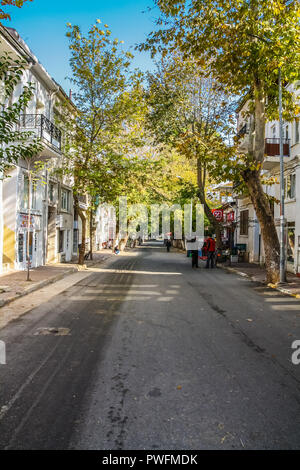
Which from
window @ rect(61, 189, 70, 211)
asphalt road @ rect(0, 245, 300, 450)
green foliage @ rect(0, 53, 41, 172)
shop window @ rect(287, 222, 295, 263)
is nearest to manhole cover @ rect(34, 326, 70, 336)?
asphalt road @ rect(0, 245, 300, 450)

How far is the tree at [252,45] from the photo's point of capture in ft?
38.4

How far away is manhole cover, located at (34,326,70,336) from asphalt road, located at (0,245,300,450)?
0.04m

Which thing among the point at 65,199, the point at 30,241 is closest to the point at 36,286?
the point at 30,241

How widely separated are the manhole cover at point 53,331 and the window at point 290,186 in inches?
618

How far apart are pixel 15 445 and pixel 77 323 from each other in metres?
4.29

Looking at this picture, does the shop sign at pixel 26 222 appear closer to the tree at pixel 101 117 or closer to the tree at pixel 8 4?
the tree at pixel 101 117

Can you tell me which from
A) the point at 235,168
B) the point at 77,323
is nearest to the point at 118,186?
the point at 235,168

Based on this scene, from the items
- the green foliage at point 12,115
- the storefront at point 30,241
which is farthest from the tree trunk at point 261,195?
the storefront at point 30,241

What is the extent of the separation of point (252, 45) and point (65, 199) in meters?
17.1

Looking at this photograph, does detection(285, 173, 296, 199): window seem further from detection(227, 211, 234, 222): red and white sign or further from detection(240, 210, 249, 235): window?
detection(227, 211, 234, 222): red and white sign

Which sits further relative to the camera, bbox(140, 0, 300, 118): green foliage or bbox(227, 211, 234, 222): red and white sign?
bbox(227, 211, 234, 222): red and white sign

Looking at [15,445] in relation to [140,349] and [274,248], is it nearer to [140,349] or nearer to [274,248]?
[140,349]

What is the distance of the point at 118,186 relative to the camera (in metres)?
20.5

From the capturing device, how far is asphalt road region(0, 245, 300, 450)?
3.13 metres
